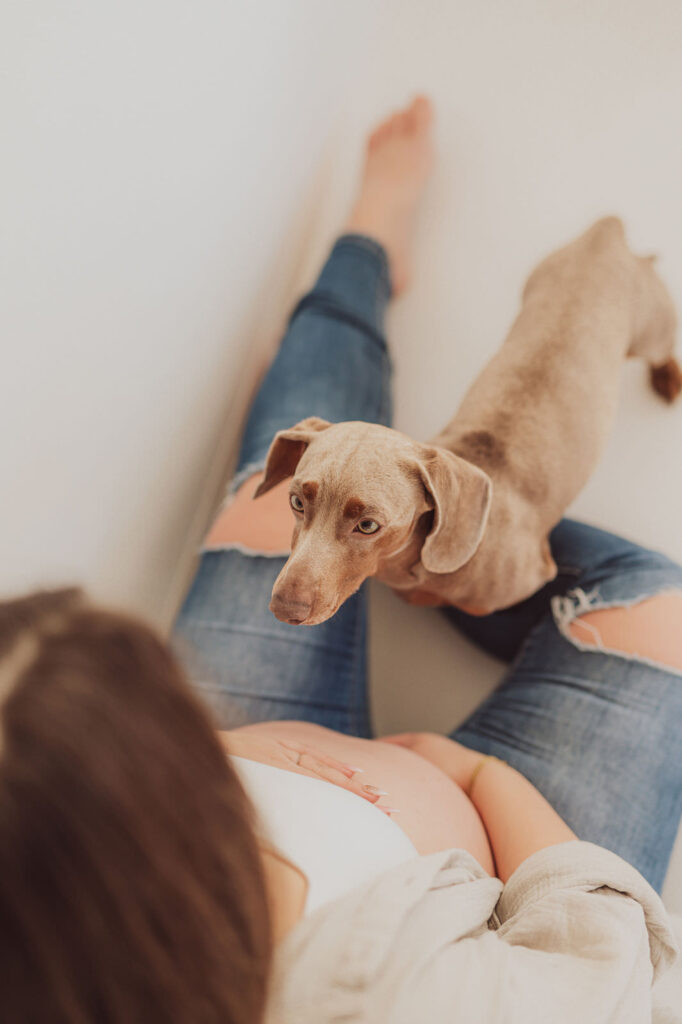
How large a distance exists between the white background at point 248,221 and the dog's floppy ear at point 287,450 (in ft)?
0.86

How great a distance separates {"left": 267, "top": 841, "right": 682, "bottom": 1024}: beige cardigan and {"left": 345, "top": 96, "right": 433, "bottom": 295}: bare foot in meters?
1.51

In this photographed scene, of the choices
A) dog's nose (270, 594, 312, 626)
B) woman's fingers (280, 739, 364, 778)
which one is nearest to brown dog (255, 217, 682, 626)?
dog's nose (270, 594, 312, 626)

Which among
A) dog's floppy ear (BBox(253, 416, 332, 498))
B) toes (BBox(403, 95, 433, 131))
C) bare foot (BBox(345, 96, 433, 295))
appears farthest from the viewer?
toes (BBox(403, 95, 433, 131))

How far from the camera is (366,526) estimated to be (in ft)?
2.87

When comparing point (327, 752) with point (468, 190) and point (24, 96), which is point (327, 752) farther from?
point (468, 190)

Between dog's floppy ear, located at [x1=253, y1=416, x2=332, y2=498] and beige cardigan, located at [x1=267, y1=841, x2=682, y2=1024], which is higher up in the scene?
dog's floppy ear, located at [x1=253, y1=416, x2=332, y2=498]

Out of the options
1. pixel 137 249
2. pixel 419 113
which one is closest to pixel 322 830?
pixel 137 249

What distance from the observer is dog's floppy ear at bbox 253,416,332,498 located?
35.7 inches

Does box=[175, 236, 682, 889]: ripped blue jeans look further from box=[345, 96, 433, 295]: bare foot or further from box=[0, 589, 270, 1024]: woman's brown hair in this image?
box=[0, 589, 270, 1024]: woman's brown hair

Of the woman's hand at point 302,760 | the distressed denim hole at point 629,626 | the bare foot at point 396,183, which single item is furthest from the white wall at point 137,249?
the distressed denim hole at point 629,626

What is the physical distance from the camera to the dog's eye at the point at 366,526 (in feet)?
2.86

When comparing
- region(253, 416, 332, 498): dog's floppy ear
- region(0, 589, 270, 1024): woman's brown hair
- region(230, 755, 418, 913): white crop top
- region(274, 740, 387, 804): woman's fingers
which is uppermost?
region(253, 416, 332, 498): dog's floppy ear

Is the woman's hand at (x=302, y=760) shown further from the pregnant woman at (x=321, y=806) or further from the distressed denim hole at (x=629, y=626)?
the distressed denim hole at (x=629, y=626)

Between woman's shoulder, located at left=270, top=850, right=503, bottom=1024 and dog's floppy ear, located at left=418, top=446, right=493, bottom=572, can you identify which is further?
dog's floppy ear, located at left=418, top=446, right=493, bottom=572
